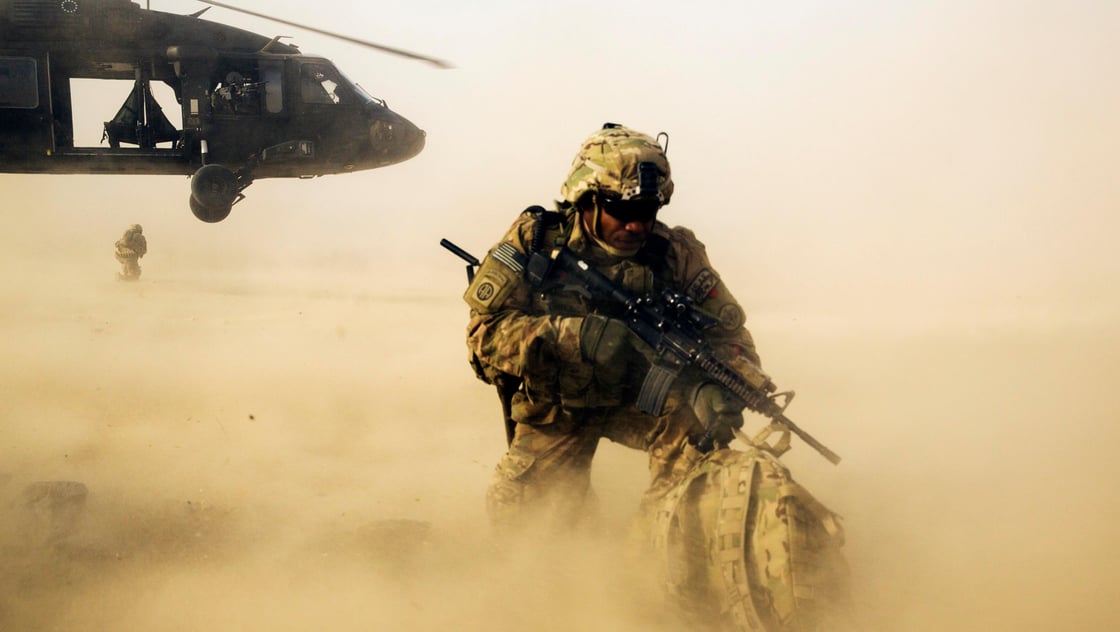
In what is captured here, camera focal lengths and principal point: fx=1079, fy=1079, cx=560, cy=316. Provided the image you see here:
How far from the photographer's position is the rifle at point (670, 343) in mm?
4223

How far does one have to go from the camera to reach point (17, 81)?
37.9 ft

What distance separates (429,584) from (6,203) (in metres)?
23.5

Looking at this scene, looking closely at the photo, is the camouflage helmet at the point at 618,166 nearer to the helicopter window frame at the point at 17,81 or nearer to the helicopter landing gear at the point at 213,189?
the helicopter landing gear at the point at 213,189

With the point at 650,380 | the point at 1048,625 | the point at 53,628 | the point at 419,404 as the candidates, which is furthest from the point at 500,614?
the point at 419,404

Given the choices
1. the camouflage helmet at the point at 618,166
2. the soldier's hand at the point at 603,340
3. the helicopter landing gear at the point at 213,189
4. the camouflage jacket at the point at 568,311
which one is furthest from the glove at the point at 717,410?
the helicopter landing gear at the point at 213,189

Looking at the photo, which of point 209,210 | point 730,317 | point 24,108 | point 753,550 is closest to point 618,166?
point 730,317

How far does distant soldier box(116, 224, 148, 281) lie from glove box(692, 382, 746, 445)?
14.8 meters

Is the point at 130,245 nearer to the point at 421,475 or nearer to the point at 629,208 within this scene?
the point at 421,475

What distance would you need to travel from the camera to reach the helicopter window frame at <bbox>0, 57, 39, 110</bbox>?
11.5m

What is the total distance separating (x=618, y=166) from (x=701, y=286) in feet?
2.13

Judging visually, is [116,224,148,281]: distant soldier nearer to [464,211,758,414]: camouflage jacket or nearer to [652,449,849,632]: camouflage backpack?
[464,211,758,414]: camouflage jacket

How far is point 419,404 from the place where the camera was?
369 inches

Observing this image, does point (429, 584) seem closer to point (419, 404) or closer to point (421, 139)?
point (419, 404)

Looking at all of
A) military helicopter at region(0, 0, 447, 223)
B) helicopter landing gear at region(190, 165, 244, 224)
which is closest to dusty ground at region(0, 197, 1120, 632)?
helicopter landing gear at region(190, 165, 244, 224)
